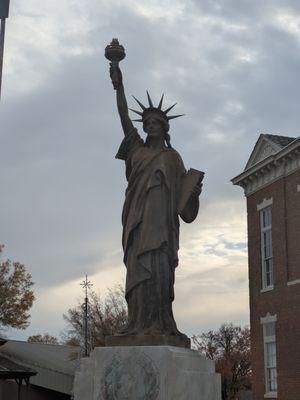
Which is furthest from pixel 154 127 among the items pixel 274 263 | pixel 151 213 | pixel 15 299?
pixel 15 299

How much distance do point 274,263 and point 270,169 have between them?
152 inches

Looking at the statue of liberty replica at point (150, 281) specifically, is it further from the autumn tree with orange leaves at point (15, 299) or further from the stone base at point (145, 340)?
the autumn tree with orange leaves at point (15, 299)

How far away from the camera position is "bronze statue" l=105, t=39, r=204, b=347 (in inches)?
276

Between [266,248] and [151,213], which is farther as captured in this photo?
[266,248]

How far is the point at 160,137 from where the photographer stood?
7758 millimetres

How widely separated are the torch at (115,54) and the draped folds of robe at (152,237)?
0.83 metres

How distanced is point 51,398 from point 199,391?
40786mm

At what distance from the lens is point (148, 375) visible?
6422 millimetres

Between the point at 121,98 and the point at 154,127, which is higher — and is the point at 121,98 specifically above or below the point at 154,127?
above

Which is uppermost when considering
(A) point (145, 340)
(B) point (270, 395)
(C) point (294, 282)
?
(C) point (294, 282)

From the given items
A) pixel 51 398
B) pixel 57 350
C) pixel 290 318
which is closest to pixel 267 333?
pixel 290 318

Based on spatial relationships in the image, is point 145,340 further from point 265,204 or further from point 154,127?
point 265,204

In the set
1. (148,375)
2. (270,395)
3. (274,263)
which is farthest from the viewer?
(274,263)

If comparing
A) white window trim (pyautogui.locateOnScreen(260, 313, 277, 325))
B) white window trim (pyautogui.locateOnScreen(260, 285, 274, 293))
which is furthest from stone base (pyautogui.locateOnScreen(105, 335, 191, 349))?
white window trim (pyautogui.locateOnScreen(260, 285, 274, 293))
